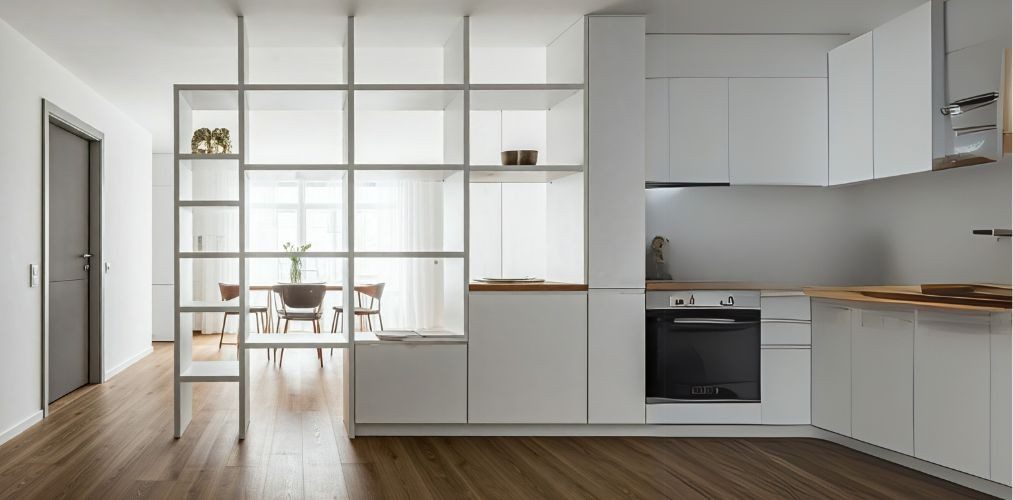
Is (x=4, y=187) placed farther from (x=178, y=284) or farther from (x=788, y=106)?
(x=788, y=106)

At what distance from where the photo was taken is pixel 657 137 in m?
4.25

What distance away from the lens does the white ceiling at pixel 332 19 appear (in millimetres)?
3723

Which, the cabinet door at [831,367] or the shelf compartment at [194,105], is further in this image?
the shelf compartment at [194,105]

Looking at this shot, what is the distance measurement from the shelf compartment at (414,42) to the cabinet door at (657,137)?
1.21 metres

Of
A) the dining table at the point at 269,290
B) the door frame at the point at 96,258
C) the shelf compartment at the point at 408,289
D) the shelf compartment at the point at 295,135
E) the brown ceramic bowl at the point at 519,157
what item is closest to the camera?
the brown ceramic bowl at the point at 519,157

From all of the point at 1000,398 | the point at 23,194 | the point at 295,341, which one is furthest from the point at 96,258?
the point at 1000,398

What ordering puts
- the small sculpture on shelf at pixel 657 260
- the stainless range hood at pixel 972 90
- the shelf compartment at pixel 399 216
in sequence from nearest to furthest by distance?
the stainless range hood at pixel 972 90, the small sculpture on shelf at pixel 657 260, the shelf compartment at pixel 399 216

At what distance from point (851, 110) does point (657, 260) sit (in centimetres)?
147

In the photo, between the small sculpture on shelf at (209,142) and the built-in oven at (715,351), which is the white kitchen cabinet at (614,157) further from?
the small sculpture on shelf at (209,142)

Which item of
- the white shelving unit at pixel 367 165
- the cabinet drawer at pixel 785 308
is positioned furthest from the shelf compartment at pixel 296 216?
the cabinet drawer at pixel 785 308

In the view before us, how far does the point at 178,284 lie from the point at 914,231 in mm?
4350

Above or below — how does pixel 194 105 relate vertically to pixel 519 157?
above

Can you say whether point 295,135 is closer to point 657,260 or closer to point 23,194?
point 23,194

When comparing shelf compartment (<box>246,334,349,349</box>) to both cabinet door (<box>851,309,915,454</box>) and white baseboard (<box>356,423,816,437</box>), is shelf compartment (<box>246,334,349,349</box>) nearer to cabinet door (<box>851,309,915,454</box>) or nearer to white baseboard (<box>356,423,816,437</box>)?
white baseboard (<box>356,423,816,437</box>)
